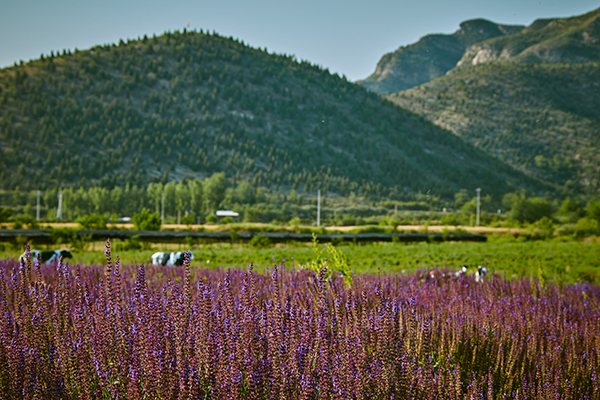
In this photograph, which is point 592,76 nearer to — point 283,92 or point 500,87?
point 500,87

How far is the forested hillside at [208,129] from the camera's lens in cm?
9931

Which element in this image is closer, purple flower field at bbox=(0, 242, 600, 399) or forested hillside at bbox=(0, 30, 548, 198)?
purple flower field at bbox=(0, 242, 600, 399)

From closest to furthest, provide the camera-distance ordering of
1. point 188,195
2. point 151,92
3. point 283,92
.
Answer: point 188,195
point 151,92
point 283,92

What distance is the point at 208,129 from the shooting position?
127250 millimetres

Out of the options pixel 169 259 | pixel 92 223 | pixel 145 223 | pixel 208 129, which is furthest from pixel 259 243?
pixel 208 129

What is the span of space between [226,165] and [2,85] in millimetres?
55642

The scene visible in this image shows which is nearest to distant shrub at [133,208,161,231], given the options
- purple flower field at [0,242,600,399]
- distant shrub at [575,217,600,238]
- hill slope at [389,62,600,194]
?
purple flower field at [0,242,600,399]

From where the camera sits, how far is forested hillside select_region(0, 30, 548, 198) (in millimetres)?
99312

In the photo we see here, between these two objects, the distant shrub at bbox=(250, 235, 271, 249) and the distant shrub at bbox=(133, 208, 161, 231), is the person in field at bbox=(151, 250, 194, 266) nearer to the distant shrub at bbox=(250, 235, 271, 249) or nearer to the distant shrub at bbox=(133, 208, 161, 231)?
the distant shrub at bbox=(250, 235, 271, 249)

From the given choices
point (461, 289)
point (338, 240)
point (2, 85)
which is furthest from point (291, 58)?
point (461, 289)

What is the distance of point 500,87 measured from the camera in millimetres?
179125

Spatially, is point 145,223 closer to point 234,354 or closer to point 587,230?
point 234,354

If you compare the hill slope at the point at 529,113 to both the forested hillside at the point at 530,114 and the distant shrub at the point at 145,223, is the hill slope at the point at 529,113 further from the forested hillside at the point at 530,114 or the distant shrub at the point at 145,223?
the distant shrub at the point at 145,223

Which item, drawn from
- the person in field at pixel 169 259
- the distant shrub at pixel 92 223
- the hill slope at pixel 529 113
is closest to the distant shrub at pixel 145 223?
the distant shrub at pixel 92 223
